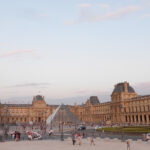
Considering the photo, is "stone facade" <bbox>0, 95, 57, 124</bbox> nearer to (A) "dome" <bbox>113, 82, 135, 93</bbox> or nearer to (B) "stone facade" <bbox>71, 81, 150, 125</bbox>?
(B) "stone facade" <bbox>71, 81, 150, 125</bbox>

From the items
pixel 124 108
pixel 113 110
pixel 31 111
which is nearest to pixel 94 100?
pixel 113 110

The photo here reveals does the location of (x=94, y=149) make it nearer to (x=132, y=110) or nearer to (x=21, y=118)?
(x=132, y=110)

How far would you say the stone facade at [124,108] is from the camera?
88.9 m

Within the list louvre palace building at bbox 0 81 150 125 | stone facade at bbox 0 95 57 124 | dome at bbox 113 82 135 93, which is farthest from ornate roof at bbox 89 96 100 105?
stone facade at bbox 0 95 57 124

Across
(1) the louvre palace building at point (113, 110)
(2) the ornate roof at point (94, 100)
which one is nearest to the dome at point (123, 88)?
(1) the louvre palace building at point (113, 110)

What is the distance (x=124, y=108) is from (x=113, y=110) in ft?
25.0

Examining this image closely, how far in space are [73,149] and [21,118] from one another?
454ft

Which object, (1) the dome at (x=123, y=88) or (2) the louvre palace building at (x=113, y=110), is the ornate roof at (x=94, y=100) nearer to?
(2) the louvre palace building at (x=113, y=110)

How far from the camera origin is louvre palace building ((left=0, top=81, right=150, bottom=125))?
90188mm

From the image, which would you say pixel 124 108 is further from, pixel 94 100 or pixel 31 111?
pixel 31 111

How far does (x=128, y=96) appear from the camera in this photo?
102062 mm

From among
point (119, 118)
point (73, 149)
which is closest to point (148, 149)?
point (73, 149)

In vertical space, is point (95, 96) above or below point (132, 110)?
above

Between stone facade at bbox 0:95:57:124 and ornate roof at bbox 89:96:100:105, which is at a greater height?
ornate roof at bbox 89:96:100:105
